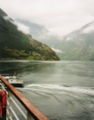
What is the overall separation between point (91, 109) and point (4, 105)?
3257 centimetres

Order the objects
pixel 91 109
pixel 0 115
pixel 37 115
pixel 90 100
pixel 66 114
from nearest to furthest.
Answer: pixel 37 115 < pixel 0 115 < pixel 66 114 < pixel 91 109 < pixel 90 100

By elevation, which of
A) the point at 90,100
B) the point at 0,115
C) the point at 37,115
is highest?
the point at 37,115

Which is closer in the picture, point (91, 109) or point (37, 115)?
point (37, 115)

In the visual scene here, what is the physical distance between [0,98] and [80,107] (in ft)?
111

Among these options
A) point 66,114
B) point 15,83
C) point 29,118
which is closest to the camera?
point 29,118

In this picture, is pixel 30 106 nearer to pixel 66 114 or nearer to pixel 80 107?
pixel 66 114

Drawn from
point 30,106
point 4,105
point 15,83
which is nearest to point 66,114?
point 4,105

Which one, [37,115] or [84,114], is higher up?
[37,115]

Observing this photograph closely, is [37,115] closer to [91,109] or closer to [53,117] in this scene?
[53,117]

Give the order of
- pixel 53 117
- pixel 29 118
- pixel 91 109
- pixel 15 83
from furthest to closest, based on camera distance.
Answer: pixel 15 83 < pixel 91 109 < pixel 53 117 < pixel 29 118

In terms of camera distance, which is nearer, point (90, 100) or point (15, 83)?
point (90, 100)

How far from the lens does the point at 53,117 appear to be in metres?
29.6

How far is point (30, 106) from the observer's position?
2689mm

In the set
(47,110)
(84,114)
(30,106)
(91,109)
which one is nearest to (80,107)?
(91,109)
